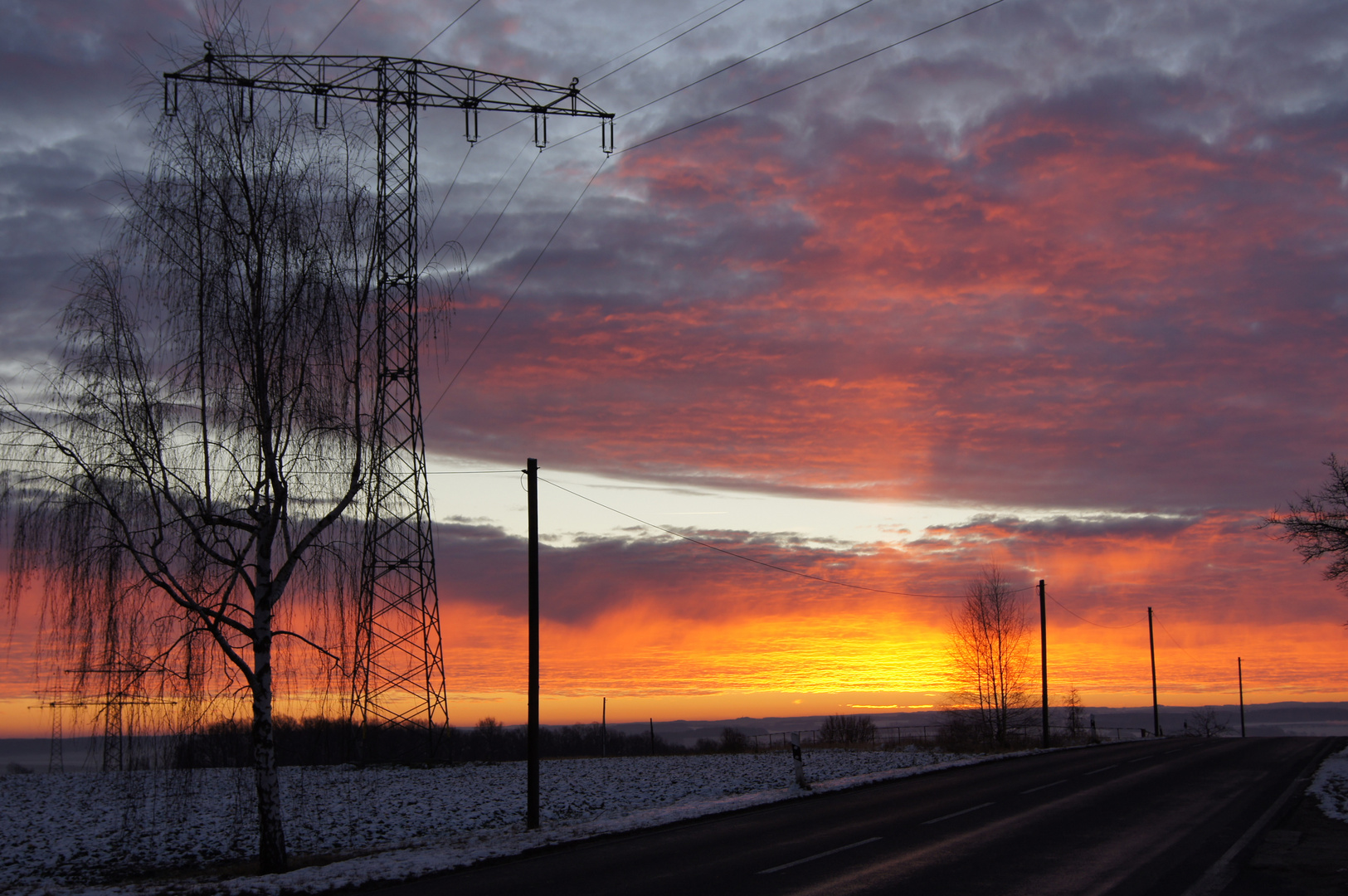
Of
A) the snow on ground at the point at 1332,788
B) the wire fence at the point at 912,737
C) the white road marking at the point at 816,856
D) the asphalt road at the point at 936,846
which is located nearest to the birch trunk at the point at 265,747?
the asphalt road at the point at 936,846

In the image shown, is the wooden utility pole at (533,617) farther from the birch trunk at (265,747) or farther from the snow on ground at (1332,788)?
the snow on ground at (1332,788)

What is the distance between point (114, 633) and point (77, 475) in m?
2.64

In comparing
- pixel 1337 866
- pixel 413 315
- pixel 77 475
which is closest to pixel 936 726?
pixel 413 315

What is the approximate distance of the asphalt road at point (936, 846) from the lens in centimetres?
1193

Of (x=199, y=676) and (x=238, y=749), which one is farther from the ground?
(x=199, y=676)

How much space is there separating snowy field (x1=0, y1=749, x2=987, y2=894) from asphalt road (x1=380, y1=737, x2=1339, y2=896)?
1.50 meters

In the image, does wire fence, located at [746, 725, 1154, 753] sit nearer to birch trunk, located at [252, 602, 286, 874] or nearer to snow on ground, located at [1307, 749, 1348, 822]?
snow on ground, located at [1307, 749, 1348, 822]

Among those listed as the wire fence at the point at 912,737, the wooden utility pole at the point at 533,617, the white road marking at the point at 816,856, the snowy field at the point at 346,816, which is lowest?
the wire fence at the point at 912,737

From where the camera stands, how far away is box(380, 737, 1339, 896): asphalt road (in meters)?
11.9

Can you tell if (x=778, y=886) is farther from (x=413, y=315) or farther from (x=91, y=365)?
(x=413, y=315)

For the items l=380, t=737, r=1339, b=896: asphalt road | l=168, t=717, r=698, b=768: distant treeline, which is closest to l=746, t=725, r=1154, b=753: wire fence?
l=168, t=717, r=698, b=768: distant treeline

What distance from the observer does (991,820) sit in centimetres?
1752

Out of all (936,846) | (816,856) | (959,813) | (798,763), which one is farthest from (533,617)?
(936,846)

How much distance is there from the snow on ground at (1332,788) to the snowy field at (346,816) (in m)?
10.4
